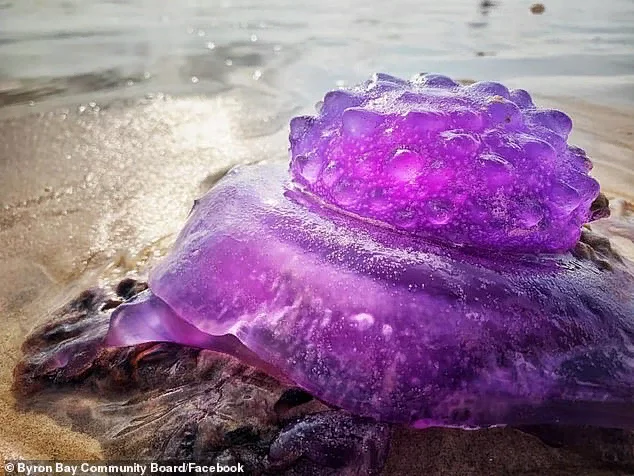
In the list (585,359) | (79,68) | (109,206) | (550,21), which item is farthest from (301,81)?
(585,359)

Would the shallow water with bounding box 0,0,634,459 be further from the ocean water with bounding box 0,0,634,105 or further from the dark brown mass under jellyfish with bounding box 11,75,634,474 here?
the dark brown mass under jellyfish with bounding box 11,75,634,474

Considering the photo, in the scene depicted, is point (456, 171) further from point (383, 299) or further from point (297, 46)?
point (297, 46)

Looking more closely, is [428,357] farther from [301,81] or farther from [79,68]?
[79,68]

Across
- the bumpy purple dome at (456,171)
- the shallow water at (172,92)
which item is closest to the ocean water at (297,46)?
the shallow water at (172,92)

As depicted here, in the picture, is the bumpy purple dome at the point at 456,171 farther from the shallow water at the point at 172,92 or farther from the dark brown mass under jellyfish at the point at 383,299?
the shallow water at the point at 172,92

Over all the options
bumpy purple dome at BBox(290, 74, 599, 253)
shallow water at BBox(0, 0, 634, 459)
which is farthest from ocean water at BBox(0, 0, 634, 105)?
bumpy purple dome at BBox(290, 74, 599, 253)

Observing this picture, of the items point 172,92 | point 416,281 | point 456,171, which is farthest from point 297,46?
point 416,281

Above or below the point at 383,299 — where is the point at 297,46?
below
